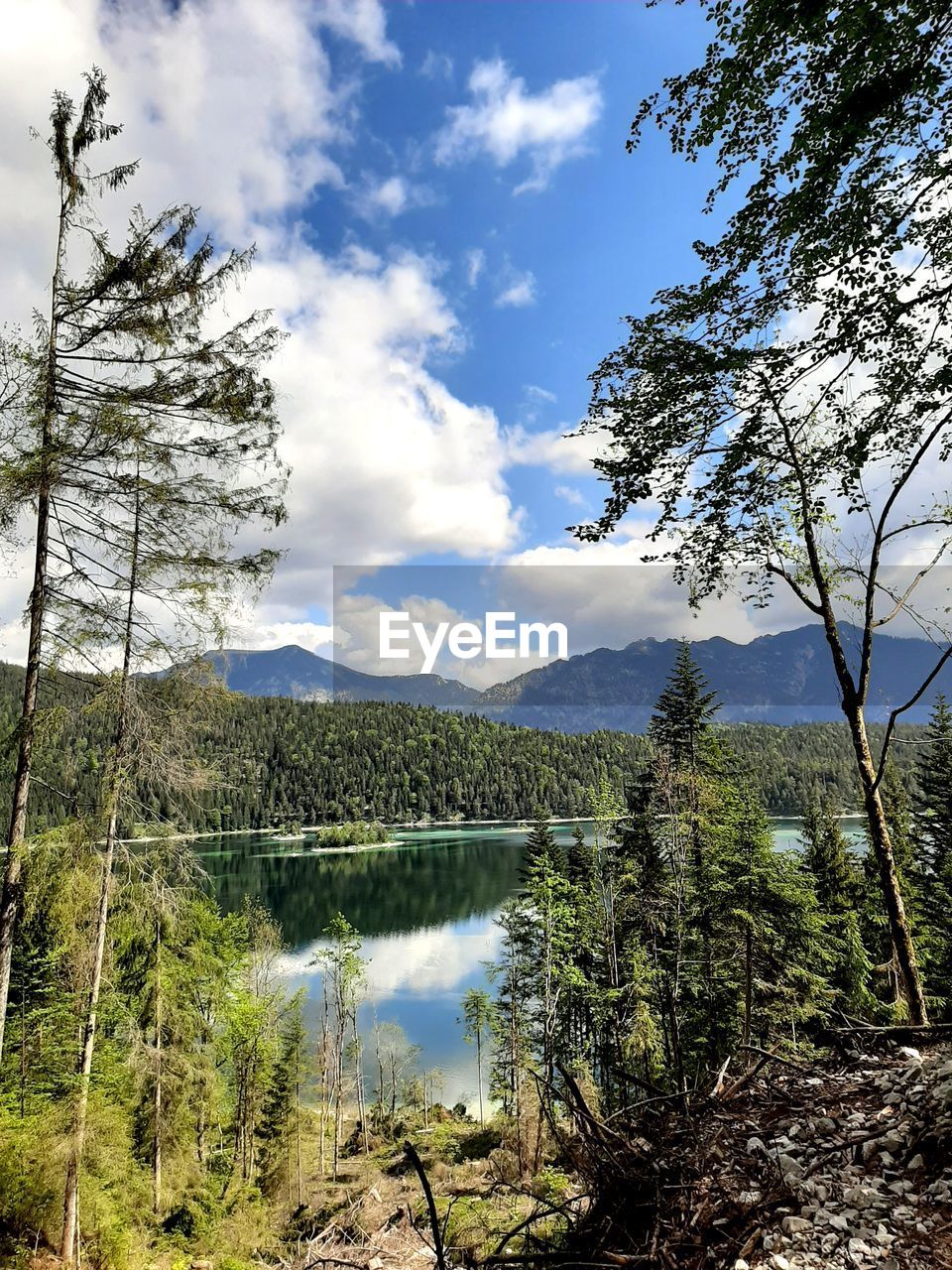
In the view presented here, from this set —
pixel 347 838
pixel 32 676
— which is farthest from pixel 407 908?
pixel 32 676

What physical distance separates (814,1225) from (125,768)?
7.71m

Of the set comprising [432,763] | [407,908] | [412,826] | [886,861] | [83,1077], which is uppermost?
[886,861]

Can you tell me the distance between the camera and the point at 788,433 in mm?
5754

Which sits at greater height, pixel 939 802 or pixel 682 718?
pixel 682 718

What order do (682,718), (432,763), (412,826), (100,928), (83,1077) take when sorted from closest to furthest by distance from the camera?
(83,1077)
(100,928)
(682,718)
(412,826)
(432,763)

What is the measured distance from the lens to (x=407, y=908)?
209 feet

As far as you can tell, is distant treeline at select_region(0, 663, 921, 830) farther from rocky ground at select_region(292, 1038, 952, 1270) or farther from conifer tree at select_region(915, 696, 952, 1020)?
rocky ground at select_region(292, 1038, 952, 1270)

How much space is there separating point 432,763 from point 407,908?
312ft

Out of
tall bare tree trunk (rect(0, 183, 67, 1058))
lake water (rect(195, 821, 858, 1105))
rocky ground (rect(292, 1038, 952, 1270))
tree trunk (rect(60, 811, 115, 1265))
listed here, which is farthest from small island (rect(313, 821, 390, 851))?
rocky ground (rect(292, 1038, 952, 1270))

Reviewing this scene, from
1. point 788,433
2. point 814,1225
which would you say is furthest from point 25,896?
point 788,433

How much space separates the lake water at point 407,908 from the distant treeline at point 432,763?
1958 cm

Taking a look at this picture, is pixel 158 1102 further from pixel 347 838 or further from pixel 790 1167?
pixel 347 838

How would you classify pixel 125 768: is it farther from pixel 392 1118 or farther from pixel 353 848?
pixel 353 848

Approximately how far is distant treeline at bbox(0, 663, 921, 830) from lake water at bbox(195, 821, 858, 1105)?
64.2ft
